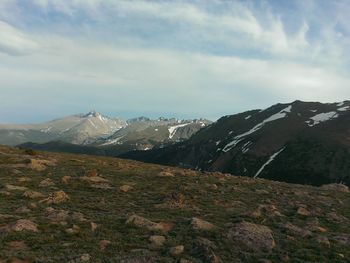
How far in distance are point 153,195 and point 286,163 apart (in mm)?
146738

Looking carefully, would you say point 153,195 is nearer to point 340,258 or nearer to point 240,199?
point 240,199

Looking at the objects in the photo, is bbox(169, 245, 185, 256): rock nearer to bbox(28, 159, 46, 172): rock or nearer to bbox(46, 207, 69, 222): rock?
bbox(46, 207, 69, 222): rock

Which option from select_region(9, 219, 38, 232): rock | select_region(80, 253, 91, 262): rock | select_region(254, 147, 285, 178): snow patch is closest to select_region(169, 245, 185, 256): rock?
select_region(80, 253, 91, 262): rock

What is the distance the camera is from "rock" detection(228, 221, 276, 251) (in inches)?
783

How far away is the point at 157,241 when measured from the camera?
62.8 ft

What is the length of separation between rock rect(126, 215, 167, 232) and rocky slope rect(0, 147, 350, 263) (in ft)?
0.17

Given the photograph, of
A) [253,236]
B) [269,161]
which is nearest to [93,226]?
[253,236]

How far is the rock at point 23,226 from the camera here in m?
19.2

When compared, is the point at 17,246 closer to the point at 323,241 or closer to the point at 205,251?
the point at 205,251

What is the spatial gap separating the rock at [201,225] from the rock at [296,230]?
15.0 ft

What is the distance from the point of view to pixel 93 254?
1680 cm

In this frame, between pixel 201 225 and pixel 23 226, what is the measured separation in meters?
9.09

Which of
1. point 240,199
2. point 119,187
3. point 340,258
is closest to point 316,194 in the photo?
point 240,199

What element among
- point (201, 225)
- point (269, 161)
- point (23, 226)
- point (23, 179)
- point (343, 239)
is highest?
point (23, 179)
